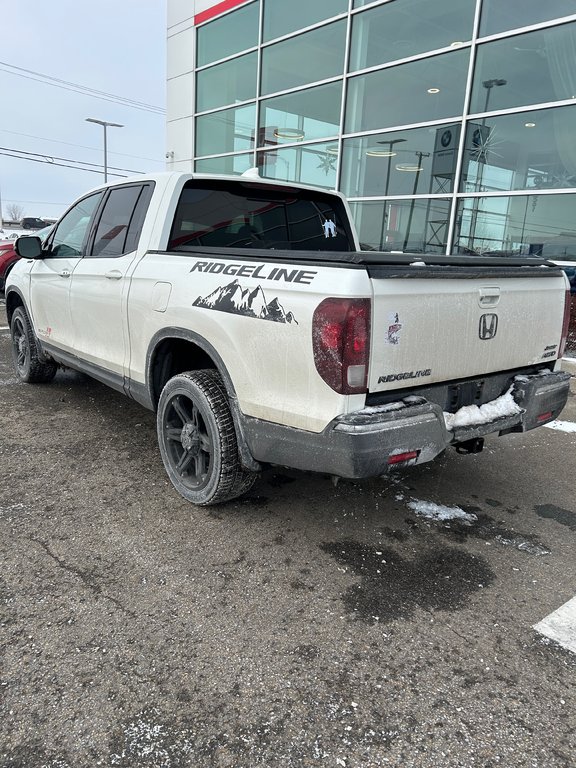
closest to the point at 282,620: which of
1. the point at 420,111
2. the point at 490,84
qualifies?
the point at 490,84

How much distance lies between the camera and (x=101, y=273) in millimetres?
3963

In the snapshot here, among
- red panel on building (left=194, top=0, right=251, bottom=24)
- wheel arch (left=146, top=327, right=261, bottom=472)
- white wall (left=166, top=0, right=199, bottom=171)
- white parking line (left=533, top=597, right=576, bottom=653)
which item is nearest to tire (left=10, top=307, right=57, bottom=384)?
wheel arch (left=146, top=327, right=261, bottom=472)

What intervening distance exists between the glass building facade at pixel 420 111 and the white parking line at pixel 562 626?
695 centimetres

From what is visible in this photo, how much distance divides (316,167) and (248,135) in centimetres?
255

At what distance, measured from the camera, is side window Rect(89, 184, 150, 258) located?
379cm

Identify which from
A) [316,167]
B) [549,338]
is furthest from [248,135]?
[549,338]

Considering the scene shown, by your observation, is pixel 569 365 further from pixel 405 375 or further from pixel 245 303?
pixel 245 303

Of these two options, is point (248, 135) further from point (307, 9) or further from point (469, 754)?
point (469, 754)

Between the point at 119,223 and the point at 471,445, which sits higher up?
the point at 119,223

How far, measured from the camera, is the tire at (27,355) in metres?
5.46

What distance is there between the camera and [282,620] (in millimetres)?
2309

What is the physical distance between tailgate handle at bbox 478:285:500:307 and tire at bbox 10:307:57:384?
4.23 m

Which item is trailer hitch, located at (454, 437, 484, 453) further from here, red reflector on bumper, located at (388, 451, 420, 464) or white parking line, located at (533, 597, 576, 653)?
white parking line, located at (533, 597, 576, 653)

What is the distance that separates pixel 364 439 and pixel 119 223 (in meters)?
2.67
